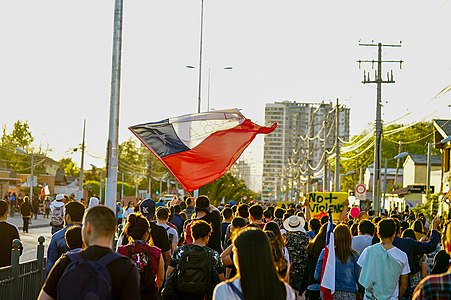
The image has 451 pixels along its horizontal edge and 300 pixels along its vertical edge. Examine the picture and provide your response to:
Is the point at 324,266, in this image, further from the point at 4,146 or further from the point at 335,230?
the point at 4,146

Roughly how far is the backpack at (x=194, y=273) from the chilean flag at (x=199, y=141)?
684 cm

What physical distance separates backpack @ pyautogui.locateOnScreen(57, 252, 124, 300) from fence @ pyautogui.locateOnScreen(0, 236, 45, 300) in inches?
237

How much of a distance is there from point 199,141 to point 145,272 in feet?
32.1

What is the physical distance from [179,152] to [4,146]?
104 metres

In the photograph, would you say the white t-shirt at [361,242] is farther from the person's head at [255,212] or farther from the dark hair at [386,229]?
the dark hair at [386,229]

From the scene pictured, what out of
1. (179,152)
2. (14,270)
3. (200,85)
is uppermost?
(200,85)

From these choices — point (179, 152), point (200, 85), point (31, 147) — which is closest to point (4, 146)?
point (31, 147)

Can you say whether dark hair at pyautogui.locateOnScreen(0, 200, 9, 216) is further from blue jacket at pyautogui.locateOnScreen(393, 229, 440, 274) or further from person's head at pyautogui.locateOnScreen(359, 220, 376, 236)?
blue jacket at pyautogui.locateOnScreen(393, 229, 440, 274)

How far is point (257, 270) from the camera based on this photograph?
20.5 ft

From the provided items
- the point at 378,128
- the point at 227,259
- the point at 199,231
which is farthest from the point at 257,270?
the point at 378,128

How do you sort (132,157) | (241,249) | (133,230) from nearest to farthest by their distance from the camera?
(241,249)
(133,230)
(132,157)

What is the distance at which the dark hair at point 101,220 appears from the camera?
6625mm

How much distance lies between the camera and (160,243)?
1245 cm

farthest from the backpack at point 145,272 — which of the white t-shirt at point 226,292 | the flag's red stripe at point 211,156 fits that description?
the flag's red stripe at point 211,156
